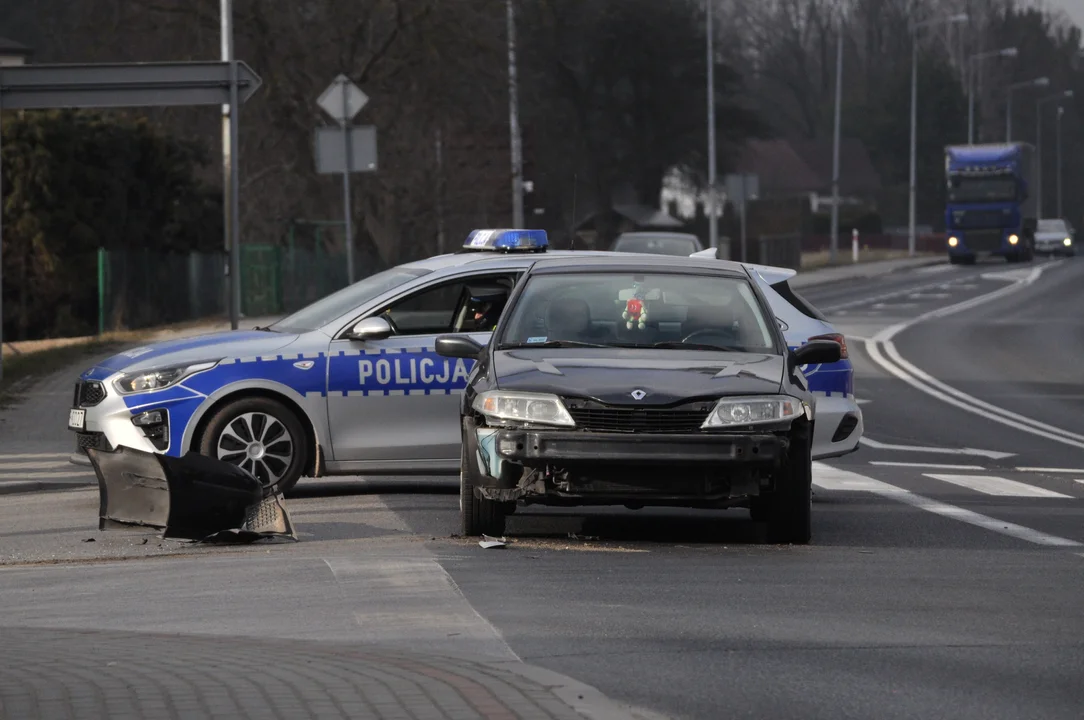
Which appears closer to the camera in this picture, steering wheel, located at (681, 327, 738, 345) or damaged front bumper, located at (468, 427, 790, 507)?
damaged front bumper, located at (468, 427, 790, 507)

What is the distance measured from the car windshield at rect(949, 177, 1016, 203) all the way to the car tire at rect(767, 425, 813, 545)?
60.9m

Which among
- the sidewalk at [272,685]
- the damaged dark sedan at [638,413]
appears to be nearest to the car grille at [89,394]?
the damaged dark sedan at [638,413]

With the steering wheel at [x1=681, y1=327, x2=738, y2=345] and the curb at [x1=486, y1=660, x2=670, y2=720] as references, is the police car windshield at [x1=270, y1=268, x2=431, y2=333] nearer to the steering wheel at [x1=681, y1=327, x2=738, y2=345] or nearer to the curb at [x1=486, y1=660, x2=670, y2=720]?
the steering wheel at [x1=681, y1=327, x2=738, y2=345]

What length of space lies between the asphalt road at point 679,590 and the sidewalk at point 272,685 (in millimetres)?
296

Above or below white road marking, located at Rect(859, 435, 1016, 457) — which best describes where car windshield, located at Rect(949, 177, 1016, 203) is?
above

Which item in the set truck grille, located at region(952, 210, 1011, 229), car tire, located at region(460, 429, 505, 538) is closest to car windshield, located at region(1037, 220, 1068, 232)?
truck grille, located at region(952, 210, 1011, 229)

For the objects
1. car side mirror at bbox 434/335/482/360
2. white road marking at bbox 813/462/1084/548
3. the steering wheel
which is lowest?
white road marking at bbox 813/462/1084/548

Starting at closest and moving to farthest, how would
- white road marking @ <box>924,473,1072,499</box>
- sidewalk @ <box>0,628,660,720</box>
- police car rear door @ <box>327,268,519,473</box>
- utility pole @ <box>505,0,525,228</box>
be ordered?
sidewalk @ <box>0,628,660,720</box>, police car rear door @ <box>327,268,519,473</box>, white road marking @ <box>924,473,1072,499</box>, utility pole @ <box>505,0,525,228</box>

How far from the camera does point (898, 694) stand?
6.03m

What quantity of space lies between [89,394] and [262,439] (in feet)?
3.49

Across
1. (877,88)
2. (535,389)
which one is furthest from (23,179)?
(877,88)

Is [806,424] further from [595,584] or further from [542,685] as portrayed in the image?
[542,685]

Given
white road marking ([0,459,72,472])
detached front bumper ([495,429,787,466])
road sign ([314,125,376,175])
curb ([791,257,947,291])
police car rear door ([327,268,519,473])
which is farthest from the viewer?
curb ([791,257,947,291])

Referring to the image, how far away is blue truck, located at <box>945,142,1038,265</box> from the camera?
6844 cm
